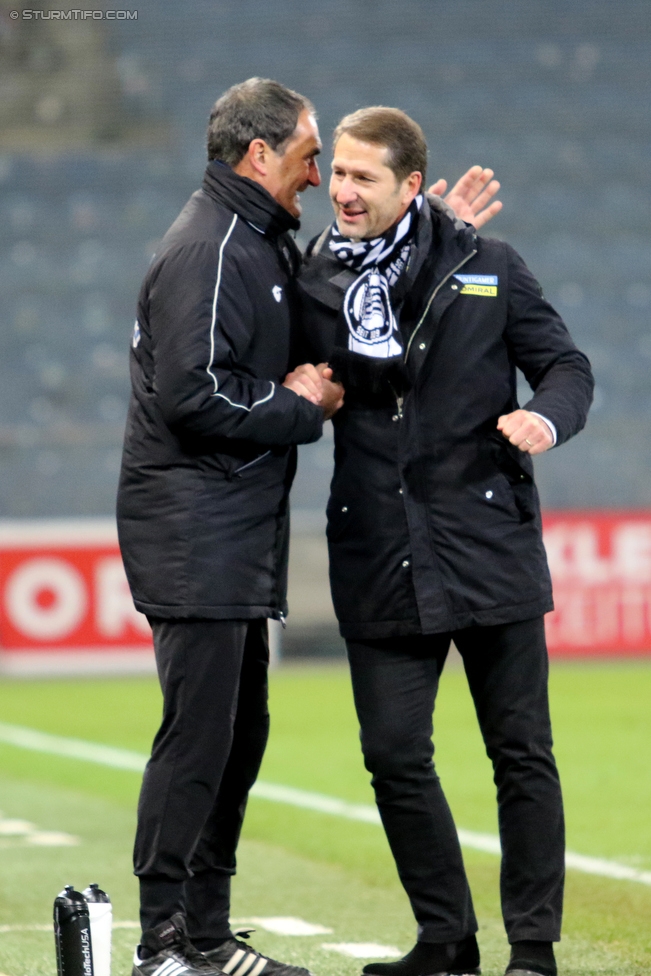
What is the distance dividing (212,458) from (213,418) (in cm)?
13

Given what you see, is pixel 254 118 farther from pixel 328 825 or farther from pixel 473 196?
pixel 328 825

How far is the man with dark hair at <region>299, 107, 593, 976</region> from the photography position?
3432mm

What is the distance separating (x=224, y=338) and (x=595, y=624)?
928 cm

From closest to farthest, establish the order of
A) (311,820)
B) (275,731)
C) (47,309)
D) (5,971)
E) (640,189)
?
1. (5,971)
2. (311,820)
3. (275,731)
4. (47,309)
5. (640,189)

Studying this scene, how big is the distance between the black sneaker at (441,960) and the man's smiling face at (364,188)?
148cm

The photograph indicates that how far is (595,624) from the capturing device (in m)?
12.3

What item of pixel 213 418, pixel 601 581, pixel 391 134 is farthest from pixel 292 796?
pixel 601 581

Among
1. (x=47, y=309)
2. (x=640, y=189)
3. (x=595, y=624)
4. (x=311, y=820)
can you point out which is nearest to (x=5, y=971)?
(x=311, y=820)

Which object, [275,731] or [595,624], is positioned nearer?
[275,731]

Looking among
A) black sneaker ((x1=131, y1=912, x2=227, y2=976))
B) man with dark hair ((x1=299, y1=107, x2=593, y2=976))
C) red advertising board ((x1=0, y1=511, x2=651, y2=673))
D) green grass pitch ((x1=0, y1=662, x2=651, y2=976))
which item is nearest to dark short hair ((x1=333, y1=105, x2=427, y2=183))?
man with dark hair ((x1=299, y1=107, x2=593, y2=976))

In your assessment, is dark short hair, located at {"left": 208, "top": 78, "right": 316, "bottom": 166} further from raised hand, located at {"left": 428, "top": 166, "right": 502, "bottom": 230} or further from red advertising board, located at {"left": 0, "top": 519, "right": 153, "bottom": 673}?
red advertising board, located at {"left": 0, "top": 519, "right": 153, "bottom": 673}

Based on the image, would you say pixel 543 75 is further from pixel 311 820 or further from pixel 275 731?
pixel 311 820

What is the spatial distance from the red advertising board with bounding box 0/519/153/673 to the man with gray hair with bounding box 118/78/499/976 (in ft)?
26.9

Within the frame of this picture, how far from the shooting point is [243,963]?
3.52 m
